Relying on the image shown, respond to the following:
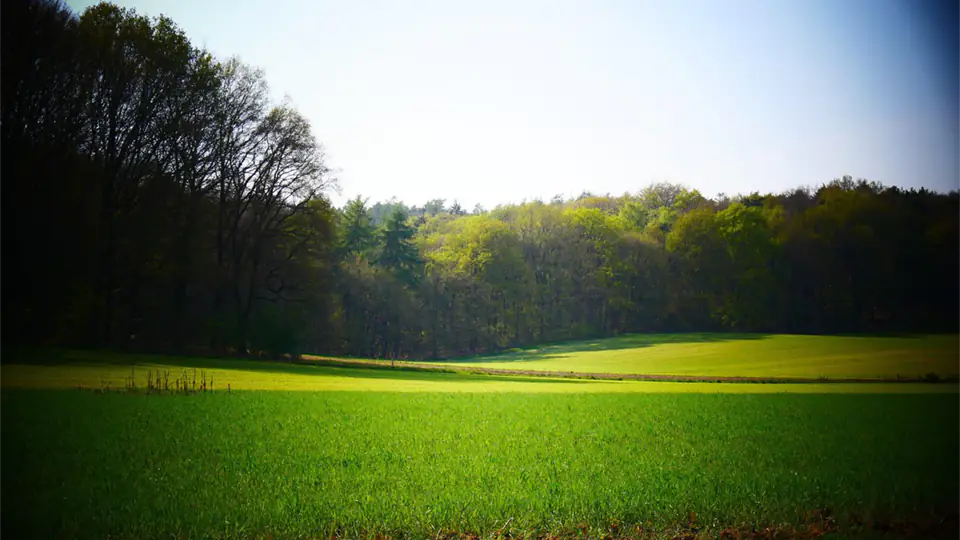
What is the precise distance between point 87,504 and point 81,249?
2874cm

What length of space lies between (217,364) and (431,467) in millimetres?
28292

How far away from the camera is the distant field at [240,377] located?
24.7 m

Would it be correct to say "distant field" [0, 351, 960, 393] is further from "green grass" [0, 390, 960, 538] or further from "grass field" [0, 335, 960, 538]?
"green grass" [0, 390, 960, 538]

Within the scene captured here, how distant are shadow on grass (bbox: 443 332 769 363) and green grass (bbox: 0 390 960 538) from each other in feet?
153

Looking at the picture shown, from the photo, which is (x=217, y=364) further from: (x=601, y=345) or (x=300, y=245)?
(x=601, y=345)

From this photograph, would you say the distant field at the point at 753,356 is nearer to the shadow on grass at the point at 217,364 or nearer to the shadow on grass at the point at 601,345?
the shadow on grass at the point at 601,345

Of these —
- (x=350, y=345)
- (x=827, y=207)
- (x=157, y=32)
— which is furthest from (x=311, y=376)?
(x=827, y=207)

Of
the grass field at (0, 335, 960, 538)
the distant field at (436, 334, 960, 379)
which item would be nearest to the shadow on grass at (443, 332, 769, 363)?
the distant field at (436, 334, 960, 379)

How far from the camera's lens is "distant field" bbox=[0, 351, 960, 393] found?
81.1ft

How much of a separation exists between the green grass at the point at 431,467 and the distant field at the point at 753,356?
82.9ft

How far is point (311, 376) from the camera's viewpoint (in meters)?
34.6

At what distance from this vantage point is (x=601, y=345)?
231ft

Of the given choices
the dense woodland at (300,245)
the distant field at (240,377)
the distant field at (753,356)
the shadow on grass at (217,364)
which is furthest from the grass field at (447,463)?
the distant field at (753,356)

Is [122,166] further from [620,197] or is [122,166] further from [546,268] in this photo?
[620,197]
